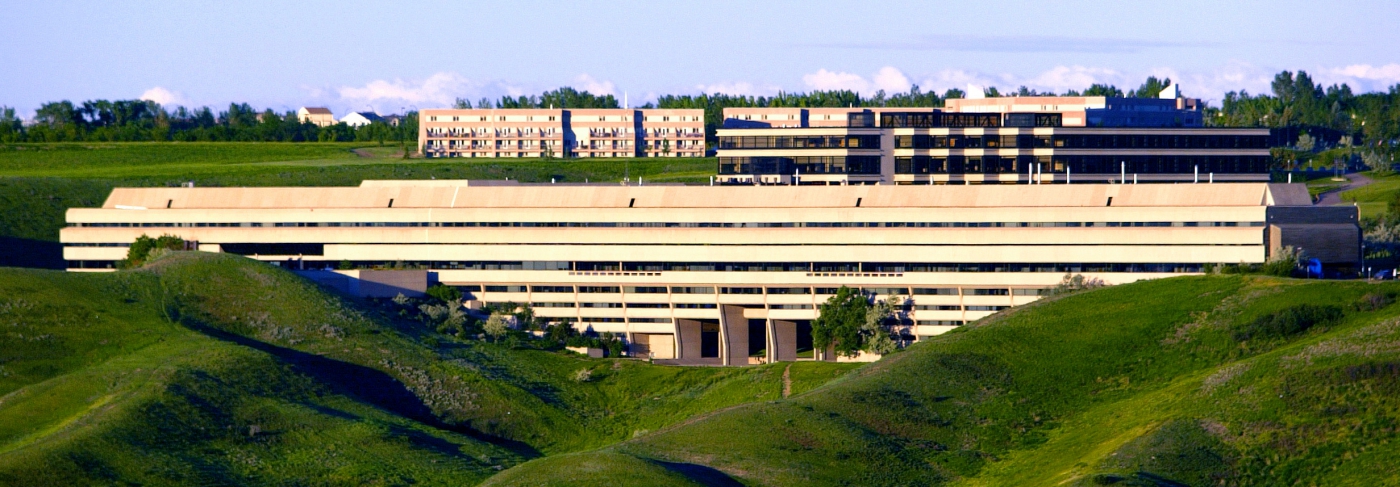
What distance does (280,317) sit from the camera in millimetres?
117812

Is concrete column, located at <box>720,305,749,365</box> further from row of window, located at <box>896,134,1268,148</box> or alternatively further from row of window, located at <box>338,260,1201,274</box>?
row of window, located at <box>896,134,1268,148</box>

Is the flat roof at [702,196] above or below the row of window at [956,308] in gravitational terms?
above

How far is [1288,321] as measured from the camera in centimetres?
9900

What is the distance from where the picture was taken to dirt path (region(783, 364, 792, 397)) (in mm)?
107875

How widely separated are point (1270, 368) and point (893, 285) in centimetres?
5354

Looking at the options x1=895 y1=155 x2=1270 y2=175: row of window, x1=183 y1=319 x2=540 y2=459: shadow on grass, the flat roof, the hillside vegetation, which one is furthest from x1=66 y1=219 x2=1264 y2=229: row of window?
x1=183 y1=319 x2=540 y2=459: shadow on grass

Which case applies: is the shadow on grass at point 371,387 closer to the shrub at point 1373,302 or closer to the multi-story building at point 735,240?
the multi-story building at point 735,240

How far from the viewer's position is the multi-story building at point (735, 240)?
136750 mm

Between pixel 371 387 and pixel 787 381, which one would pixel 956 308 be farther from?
pixel 371 387

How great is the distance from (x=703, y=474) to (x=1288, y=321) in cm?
3842

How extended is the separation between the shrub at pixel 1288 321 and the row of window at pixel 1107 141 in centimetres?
7805

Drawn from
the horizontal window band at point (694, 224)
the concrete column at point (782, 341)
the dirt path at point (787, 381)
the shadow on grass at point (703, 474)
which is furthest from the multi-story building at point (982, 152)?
the shadow on grass at point (703, 474)

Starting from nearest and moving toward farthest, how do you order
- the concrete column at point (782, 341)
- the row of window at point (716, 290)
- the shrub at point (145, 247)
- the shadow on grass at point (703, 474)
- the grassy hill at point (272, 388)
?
1. the shadow on grass at point (703, 474)
2. the grassy hill at point (272, 388)
3. the row of window at point (716, 290)
4. the concrete column at point (782, 341)
5. the shrub at point (145, 247)

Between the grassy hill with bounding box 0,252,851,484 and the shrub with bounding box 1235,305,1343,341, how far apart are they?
82.7 ft
